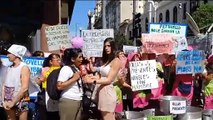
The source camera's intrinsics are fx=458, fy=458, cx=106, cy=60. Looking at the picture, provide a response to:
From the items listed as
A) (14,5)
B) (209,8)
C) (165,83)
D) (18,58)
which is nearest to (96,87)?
(18,58)

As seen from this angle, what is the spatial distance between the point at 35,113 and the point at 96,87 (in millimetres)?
1489

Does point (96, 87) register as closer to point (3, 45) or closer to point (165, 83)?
point (165, 83)

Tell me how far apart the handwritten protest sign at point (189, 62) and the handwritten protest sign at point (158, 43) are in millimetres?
314

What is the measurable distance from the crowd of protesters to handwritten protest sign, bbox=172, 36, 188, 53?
17 centimetres

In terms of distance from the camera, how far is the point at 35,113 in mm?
7234

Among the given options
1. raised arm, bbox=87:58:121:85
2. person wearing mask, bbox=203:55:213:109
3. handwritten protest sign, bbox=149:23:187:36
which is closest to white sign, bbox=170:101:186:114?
person wearing mask, bbox=203:55:213:109

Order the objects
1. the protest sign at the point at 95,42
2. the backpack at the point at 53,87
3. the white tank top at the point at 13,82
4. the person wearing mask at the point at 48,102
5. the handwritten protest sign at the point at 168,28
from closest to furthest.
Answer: the backpack at the point at 53,87 < the white tank top at the point at 13,82 < the person wearing mask at the point at 48,102 < the handwritten protest sign at the point at 168,28 < the protest sign at the point at 95,42

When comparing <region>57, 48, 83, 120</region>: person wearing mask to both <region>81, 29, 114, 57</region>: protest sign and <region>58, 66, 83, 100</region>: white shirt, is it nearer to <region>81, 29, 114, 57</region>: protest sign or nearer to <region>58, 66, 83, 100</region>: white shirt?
<region>58, 66, 83, 100</region>: white shirt

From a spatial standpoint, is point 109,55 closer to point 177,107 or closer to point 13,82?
point 177,107

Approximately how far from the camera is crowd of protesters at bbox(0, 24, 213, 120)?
5.98 m

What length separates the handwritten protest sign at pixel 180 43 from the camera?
7.43 metres

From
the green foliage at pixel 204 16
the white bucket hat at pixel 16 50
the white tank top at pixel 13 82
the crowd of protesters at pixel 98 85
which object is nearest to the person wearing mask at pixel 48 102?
the crowd of protesters at pixel 98 85

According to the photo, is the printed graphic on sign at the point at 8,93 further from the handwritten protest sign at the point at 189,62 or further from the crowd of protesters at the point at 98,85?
the handwritten protest sign at the point at 189,62

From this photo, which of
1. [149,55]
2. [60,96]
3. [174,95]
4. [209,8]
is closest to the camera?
[60,96]
